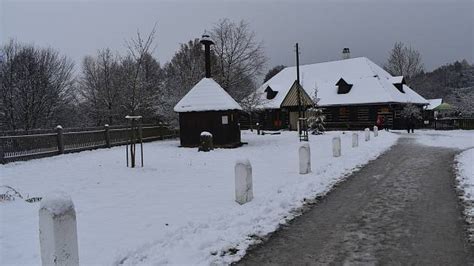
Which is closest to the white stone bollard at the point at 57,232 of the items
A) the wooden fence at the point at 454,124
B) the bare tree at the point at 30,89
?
the bare tree at the point at 30,89

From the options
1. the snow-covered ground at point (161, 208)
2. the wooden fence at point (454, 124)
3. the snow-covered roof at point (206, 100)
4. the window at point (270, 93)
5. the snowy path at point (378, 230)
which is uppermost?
the window at point (270, 93)

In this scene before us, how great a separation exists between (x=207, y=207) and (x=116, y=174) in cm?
580

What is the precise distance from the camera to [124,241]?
237 inches

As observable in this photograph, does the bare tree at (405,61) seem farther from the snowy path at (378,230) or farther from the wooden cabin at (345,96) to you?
the snowy path at (378,230)

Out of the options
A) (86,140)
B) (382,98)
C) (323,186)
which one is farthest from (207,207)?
(382,98)

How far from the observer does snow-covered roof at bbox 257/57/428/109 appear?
43594 millimetres

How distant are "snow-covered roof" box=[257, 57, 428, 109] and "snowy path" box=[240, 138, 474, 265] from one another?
3135 cm

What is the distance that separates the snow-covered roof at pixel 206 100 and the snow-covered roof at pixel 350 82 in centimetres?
1617

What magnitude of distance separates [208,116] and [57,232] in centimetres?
1973

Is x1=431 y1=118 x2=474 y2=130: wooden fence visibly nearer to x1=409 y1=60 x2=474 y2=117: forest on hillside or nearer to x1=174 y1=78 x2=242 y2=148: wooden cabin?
x1=174 y1=78 x2=242 y2=148: wooden cabin

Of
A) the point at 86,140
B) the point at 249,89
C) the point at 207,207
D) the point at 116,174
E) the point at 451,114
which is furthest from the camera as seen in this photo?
the point at 451,114

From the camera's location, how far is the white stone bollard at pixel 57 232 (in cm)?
446

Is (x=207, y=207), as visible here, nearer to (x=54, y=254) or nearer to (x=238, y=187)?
(x=238, y=187)

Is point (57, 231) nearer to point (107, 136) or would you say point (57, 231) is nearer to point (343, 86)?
point (107, 136)
